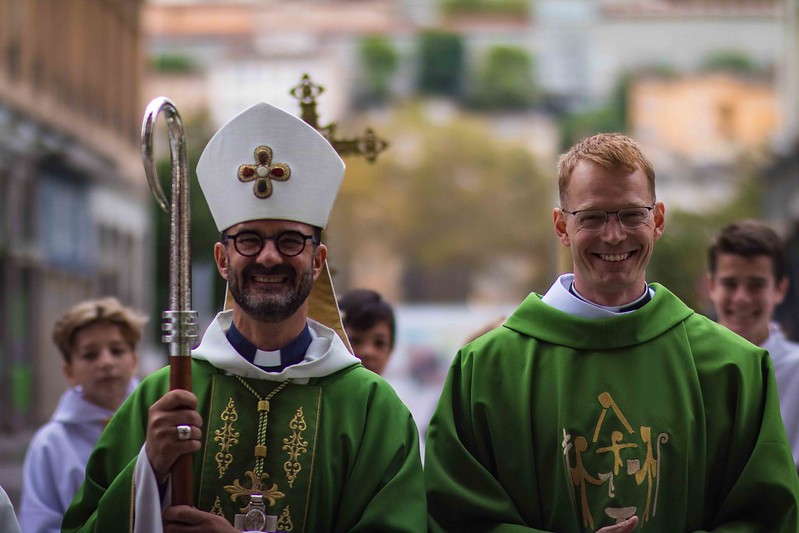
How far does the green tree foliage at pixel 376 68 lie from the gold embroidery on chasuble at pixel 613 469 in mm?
86609

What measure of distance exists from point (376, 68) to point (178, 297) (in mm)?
88661

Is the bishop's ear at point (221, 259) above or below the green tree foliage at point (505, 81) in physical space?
below

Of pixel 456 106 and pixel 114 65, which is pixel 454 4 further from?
pixel 114 65

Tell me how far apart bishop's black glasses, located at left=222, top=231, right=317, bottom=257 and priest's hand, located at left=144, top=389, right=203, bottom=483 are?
47 centimetres

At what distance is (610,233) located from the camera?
3820mm

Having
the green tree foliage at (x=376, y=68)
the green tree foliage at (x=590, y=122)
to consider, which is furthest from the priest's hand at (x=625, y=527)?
the green tree foliage at (x=376, y=68)

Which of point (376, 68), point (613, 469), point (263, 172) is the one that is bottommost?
point (613, 469)

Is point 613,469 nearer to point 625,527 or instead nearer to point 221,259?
point 625,527

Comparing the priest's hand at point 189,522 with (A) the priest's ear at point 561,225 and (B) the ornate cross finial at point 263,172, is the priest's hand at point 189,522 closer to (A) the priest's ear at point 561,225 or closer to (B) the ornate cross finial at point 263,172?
(B) the ornate cross finial at point 263,172

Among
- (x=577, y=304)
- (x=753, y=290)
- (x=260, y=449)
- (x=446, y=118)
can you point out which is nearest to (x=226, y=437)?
(x=260, y=449)

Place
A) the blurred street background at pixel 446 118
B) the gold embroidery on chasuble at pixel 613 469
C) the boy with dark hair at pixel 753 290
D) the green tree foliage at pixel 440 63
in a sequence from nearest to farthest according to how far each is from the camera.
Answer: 1. the gold embroidery on chasuble at pixel 613 469
2. the boy with dark hair at pixel 753 290
3. the blurred street background at pixel 446 118
4. the green tree foliage at pixel 440 63

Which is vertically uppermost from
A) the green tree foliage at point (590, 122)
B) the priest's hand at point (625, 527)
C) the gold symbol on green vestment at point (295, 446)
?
the green tree foliage at point (590, 122)

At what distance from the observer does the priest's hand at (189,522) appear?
11.9 ft

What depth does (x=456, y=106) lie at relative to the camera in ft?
302
